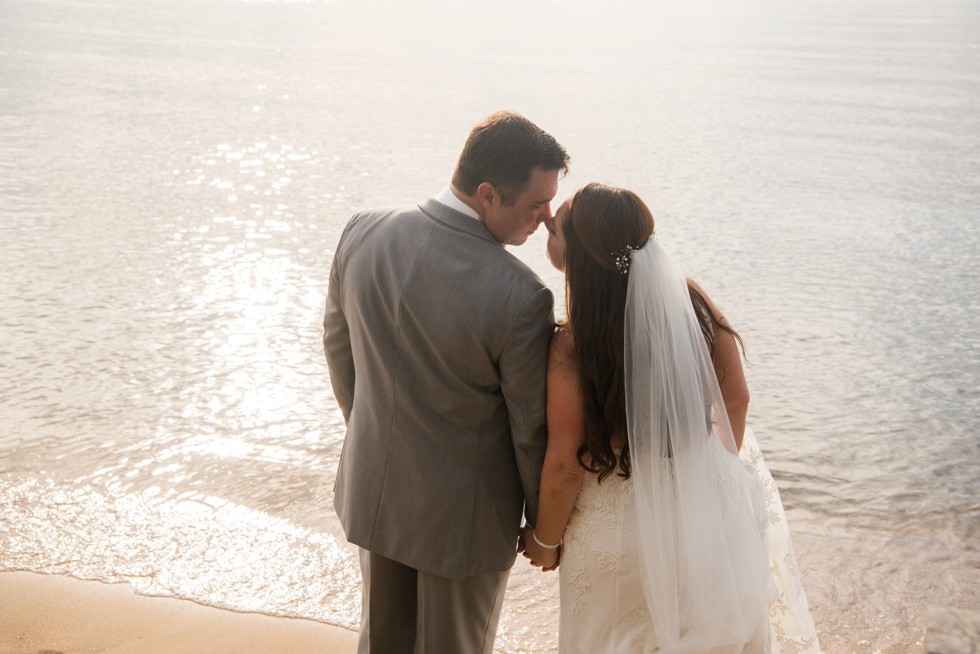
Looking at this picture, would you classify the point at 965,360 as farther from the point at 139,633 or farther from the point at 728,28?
the point at 728,28

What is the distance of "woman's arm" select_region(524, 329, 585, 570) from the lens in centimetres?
244

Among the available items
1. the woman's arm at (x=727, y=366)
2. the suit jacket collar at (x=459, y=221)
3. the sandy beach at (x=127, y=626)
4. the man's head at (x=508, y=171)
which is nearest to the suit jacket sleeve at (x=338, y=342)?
the suit jacket collar at (x=459, y=221)

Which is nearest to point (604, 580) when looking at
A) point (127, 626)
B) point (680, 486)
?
point (680, 486)

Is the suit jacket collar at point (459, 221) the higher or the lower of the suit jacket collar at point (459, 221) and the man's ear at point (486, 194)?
the lower

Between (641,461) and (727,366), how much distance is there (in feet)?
1.20

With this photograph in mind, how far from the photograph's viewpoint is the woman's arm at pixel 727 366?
2.66m

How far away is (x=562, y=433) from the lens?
2.46 metres

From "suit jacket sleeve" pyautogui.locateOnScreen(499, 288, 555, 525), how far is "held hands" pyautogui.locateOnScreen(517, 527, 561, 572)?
0.89 feet

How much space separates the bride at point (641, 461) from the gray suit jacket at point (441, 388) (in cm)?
9

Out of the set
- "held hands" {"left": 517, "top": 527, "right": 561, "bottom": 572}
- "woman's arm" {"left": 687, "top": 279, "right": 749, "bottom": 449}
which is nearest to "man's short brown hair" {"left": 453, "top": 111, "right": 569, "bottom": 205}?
"woman's arm" {"left": 687, "top": 279, "right": 749, "bottom": 449}

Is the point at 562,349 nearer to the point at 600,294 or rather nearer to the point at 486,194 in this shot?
the point at 600,294

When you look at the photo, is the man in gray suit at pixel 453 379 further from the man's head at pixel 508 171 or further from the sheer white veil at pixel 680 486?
the sheer white veil at pixel 680 486

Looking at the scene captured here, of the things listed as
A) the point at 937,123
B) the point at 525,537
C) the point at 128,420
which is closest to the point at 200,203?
the point at 128,420

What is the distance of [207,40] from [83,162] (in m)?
13.5
